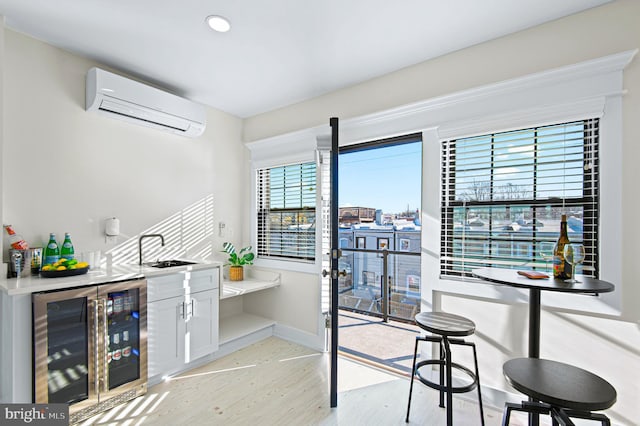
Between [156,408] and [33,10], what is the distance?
2.87m

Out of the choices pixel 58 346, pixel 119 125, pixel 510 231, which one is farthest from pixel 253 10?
pixel 58 346

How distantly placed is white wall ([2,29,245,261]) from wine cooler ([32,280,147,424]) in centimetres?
67

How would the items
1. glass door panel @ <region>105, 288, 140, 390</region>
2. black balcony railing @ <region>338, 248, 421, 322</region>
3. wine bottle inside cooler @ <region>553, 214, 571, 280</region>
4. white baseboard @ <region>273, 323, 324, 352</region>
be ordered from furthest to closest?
black balcony railing @ <region>338, 248, 421, 322</region> → white baseboard @ <region>273, 323, 324, 352</region> → glass door panel @ <region>105, 288, 140, 390</region> → wine bottle inside cooler @ <region>553, 214, 571, 280</region>

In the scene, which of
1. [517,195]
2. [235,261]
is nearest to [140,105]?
[235,261]

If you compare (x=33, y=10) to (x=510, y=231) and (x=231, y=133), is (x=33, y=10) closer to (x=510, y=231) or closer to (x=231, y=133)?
(x=231, y=133)

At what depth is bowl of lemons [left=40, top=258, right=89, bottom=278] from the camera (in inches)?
83.1

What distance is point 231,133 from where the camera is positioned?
386 centimetres

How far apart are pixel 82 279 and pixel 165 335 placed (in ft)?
2.60

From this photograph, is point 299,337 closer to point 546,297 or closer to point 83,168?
point 546,297

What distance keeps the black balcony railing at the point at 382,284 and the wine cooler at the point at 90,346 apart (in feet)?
7.40

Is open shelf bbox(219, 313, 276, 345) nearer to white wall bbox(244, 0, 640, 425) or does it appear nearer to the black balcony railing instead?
the black balcony railing

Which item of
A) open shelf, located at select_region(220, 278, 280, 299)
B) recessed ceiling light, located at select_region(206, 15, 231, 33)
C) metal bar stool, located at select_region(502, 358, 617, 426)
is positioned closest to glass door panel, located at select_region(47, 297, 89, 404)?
open shelf, located at select_region(220, 278, 280, 299)

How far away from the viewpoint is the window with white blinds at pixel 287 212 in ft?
11.4

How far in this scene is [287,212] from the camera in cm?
367
